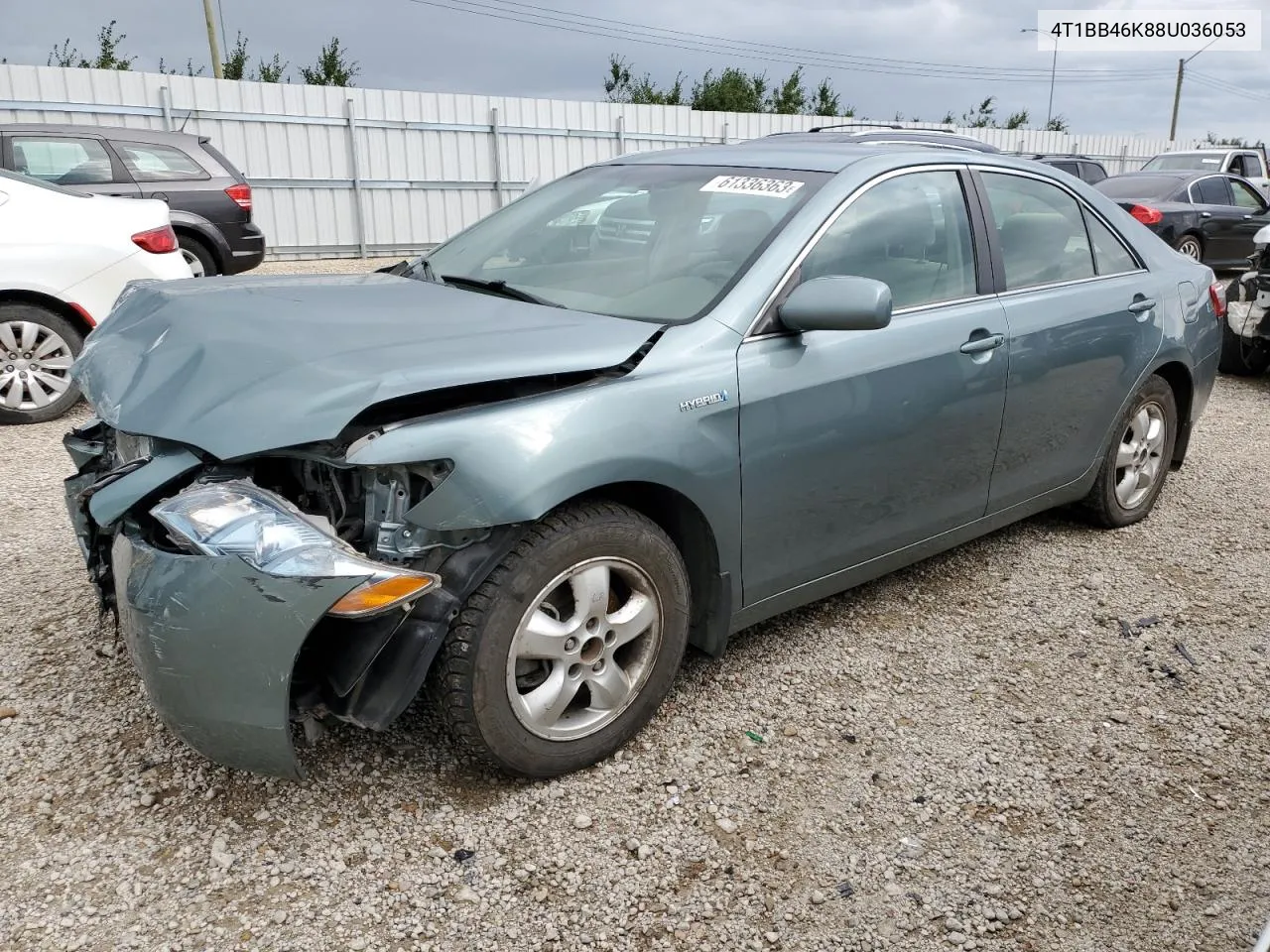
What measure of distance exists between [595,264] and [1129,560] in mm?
2641

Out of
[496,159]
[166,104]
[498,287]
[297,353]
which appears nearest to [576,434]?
[297,353]

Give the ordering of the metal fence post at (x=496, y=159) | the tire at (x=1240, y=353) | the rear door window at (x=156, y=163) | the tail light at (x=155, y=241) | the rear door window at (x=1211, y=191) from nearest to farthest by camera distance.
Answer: the tail light at (x=155, y=241), the tire at (x=1240, y=353), the rear door window at (x=156, y=163), the rear door window at (x=1211, y=191), the metal fence post at (x=496, y=159)

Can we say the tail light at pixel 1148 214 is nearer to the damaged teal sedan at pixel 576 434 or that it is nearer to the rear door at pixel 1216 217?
the rear door at pixel 1216 217

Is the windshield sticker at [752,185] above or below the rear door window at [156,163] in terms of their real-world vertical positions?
below

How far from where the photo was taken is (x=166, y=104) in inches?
552

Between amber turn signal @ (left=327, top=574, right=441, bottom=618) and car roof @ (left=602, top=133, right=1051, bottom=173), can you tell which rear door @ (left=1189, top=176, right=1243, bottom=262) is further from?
amber turn signal @ (left=327, top=574, right=441, bottom=618)

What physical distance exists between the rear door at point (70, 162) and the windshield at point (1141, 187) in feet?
39.2

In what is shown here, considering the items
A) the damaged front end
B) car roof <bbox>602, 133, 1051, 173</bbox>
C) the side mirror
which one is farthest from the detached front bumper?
car roof <bbox>602, 133, 1051, 173</bbox>

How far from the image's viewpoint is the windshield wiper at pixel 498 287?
10.1 feet

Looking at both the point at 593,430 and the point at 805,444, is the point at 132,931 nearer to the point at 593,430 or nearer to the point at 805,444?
the point at 593,430

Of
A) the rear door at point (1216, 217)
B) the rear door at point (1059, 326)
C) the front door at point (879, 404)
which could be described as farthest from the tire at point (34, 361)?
the rear door at point (1216, 217)

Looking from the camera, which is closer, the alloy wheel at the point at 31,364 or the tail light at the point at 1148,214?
the alloy wheel at the point at 31,364

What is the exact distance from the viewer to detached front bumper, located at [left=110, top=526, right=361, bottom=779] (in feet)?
6.98

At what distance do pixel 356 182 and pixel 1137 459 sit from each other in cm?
1373
